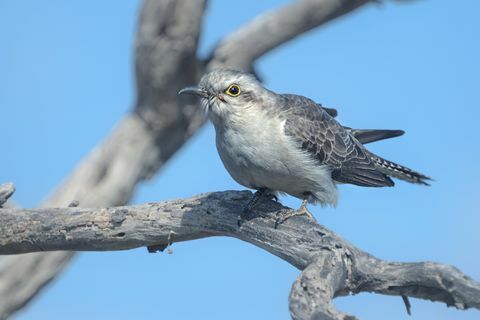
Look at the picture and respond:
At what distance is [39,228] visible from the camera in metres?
8.14

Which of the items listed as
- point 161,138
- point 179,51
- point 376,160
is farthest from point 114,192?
point 376,160

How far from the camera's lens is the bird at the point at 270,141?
807 cm

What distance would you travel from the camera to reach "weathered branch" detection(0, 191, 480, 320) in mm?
6363

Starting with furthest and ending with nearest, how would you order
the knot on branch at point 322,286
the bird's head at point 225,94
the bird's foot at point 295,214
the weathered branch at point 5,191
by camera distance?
the weathered branch at point 5,191
the bird's head at point 225,94
the bird's foot at point 295,214
the knot on branch at point 322,286

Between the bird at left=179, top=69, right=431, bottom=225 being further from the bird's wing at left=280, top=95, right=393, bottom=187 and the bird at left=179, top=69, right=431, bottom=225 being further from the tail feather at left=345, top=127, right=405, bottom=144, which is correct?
the tail feather at left=345, top=127, right=405, bottom=144

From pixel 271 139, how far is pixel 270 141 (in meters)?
0.05

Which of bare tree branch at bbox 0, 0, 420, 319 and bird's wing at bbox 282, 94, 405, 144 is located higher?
bare tree branch at bbox 0, 0, 420, 319

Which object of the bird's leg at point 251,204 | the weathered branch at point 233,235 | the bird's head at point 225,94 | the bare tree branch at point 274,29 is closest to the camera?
the weathered branch at point 233,235

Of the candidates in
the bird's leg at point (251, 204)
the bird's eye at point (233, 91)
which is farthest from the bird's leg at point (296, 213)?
the bird's eye at point (233, 91)

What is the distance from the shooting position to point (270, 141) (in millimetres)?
8117

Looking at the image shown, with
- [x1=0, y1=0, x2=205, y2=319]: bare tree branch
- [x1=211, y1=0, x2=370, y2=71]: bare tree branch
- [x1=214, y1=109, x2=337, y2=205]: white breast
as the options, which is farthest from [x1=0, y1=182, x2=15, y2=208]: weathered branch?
[x1=211, y1=0, x2=370, y2=71]: bare tree branch

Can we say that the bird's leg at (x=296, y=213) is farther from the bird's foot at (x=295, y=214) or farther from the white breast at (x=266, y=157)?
the white breast at (x=266, y=157)

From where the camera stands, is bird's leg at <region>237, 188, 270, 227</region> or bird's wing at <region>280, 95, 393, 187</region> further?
bird's wing at <region>280, 95, 393, 187</region>

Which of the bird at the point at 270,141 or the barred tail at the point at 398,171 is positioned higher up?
the barred tail at the point at 398,171
